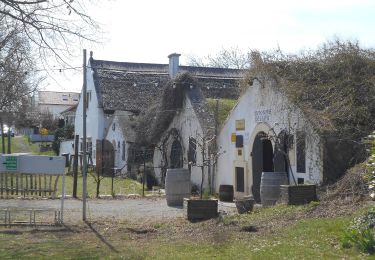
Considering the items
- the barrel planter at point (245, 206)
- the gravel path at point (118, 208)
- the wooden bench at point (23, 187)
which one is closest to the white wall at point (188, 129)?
the gravel path at point (118, 208)

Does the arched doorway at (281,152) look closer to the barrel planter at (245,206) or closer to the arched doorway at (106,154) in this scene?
the barrel planter at (245,206)

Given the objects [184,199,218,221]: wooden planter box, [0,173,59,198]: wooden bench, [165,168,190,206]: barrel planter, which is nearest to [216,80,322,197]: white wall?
[165,168,190,206]: barrel planter

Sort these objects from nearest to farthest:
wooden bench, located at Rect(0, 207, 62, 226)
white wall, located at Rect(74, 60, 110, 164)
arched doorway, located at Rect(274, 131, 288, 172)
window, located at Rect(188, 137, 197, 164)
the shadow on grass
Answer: the shadow on grass < wooden bench, located at Rect(0, 207, 62, 226) < arched doorway, located at Rect(274, 131, 288, 172) < window, located at Rect(188, 137, 197, 164) < white wall, located at Rect(74, 60, 110, 164)

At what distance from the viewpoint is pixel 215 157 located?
19516mm

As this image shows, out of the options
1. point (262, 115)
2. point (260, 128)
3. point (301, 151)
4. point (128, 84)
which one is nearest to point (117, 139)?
point (128, 84)

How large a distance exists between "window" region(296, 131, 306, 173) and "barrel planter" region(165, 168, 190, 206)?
3678mm

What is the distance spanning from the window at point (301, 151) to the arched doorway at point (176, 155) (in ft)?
33.0

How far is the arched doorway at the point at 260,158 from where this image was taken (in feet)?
60.0

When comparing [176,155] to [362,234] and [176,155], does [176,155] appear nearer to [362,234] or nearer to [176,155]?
[176,155]

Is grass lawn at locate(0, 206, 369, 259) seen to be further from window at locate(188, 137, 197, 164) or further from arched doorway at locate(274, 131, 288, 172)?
window at locate(188, 137, 197, 164)

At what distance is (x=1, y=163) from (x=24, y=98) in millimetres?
27173

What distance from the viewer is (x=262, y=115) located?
1783 cm

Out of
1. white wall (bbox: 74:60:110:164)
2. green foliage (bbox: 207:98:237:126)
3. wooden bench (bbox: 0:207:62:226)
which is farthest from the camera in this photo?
white wall (bbox: 74:60:110:164)

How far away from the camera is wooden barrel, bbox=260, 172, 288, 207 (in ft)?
48.6
